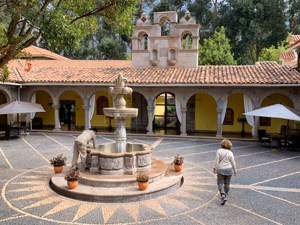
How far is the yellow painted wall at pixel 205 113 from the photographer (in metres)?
20.3

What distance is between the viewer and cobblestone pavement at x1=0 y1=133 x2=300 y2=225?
6.51 meters

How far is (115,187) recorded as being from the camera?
809cm

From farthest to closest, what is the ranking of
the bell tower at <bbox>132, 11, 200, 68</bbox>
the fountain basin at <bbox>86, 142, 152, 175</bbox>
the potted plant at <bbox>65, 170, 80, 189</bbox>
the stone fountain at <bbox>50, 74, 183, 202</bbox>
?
the bell tower at <bbox>132, 11, 200, 68</bbox> → the fountain basin at <bbox>86, 142, 152, 175</bbox> → the potted plant at <bbox>65, 170, 80, 189</bbox> → the stone fountain at <bbox>50, 74, 183, 202</bbox>

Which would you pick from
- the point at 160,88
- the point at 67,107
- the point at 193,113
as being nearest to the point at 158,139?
the point at 160,88

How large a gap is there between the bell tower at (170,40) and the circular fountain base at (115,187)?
466 inches

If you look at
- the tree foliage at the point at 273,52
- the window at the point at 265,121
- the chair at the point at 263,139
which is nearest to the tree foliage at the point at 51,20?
the chair at the point at 263,139

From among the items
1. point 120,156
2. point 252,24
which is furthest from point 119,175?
point 252,24

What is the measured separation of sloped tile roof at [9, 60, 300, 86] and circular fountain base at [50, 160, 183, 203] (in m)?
8.81

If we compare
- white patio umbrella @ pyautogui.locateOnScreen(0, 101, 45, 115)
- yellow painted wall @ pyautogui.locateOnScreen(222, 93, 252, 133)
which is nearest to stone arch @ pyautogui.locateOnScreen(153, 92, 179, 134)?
yellow painted wall @ pyautogui.locateOnScreen(222, 93, 252, 133)

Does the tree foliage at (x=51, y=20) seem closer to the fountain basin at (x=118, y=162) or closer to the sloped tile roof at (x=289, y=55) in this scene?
the fountain basin at (x=118, y=162)

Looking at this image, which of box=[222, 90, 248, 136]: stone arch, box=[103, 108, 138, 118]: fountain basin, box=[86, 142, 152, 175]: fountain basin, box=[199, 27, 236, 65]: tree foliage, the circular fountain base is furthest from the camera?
box=[199, 27, 236, 65]: tree foliage

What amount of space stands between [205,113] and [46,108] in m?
12.2

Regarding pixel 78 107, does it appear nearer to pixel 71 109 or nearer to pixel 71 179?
pixel 71 109

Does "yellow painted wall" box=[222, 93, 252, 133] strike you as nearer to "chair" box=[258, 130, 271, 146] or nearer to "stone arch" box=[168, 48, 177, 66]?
"chair" box=[258, 130, 271, 146]
